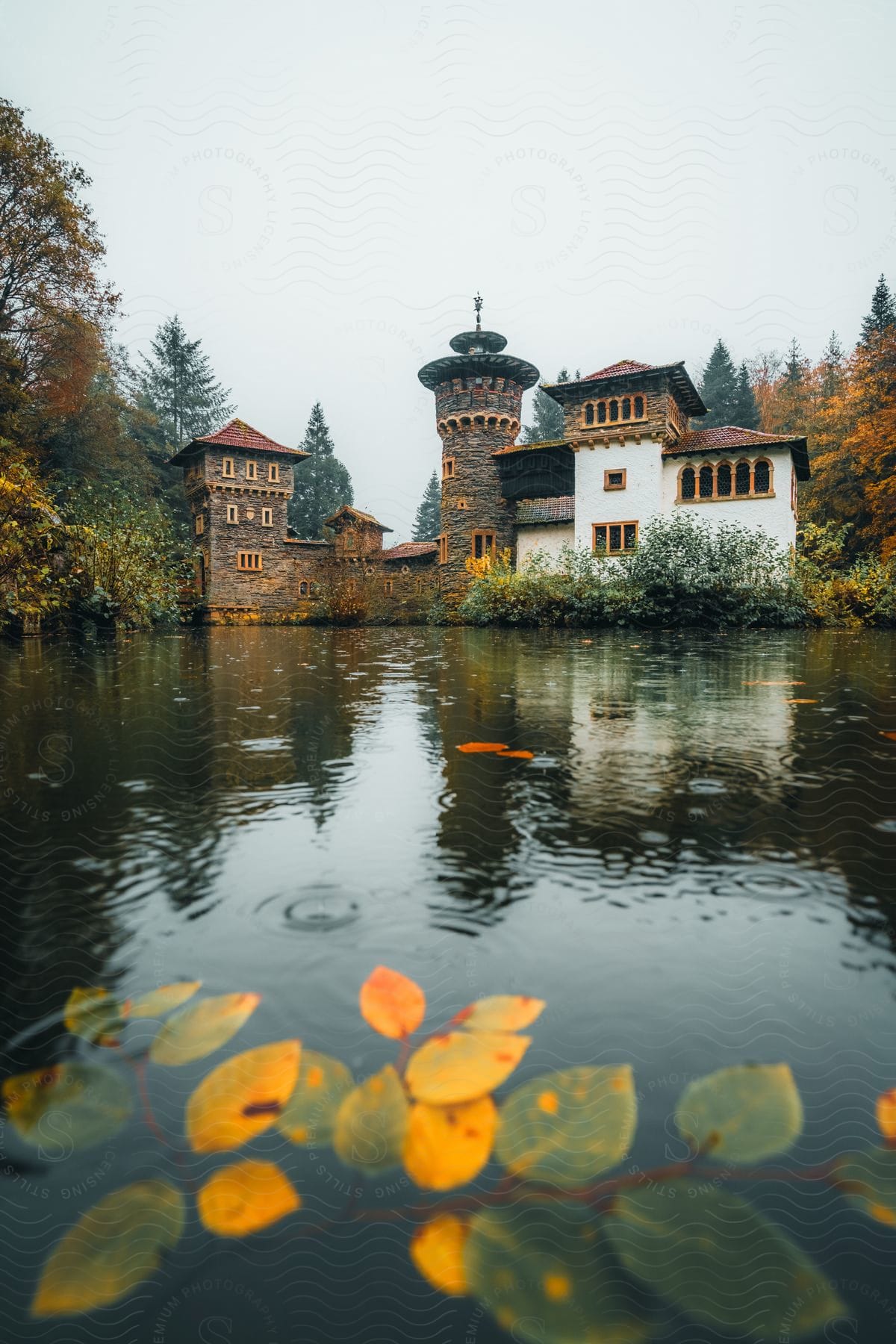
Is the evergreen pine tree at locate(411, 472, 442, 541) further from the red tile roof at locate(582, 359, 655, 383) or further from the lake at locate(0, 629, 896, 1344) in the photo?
the lake at locate(0, 629, 896, 1344)

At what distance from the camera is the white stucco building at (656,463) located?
82.5 feet

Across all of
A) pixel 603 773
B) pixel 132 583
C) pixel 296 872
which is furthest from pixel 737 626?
pixel 296 872

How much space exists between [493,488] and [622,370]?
801 cm

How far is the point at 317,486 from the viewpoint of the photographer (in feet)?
192

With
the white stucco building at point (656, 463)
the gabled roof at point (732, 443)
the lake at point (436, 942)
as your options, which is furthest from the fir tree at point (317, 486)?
the lake at point (436, 942)

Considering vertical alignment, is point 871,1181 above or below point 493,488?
below

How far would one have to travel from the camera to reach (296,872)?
6.02 ft

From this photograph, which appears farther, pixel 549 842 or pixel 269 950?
pixel 549 842

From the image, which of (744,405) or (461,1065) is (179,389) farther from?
(461,1065)

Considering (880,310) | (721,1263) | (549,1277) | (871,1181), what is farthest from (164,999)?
(880,310)

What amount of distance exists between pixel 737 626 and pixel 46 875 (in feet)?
62.1

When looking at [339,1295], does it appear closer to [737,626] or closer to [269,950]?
[269,950]

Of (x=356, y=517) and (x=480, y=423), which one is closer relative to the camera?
(x=480, y=423)

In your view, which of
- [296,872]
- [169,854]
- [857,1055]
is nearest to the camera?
[857,1055]
